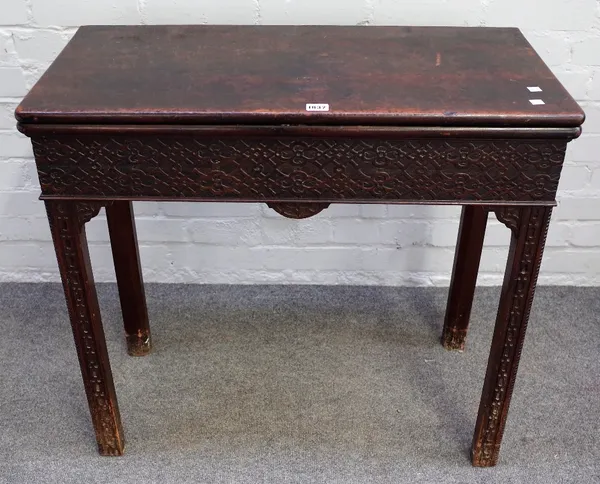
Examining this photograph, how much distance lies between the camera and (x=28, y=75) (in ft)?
5.16

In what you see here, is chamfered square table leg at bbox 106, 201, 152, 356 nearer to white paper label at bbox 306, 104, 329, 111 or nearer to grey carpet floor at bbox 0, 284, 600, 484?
grey carpet floor at bbox 0, 284, 600, 484

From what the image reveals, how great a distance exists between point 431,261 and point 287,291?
36 centimetres

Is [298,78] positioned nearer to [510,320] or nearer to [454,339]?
[510,320]

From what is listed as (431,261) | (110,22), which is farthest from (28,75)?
(431,261)

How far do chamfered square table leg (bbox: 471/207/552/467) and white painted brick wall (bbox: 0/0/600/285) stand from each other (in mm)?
541

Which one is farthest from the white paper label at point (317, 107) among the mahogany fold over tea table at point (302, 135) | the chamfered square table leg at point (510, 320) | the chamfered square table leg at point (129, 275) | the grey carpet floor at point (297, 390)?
the grey carpet floor at point (297, 390)

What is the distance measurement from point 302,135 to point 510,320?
1.57ft

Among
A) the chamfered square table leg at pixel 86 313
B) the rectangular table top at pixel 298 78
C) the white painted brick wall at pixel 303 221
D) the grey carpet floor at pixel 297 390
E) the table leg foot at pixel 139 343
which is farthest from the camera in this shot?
the table leg foot at pixel 139 343

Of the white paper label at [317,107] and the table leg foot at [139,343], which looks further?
the table leg foot at [139,343]

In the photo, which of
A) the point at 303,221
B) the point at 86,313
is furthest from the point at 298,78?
the point at 303,221

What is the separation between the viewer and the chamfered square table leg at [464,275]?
1.49 meters

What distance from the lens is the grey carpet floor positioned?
139 centimetres

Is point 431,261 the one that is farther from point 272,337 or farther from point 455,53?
point 455,53

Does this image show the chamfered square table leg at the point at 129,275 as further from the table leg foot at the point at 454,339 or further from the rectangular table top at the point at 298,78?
the table leg foot at the point at 454,339
